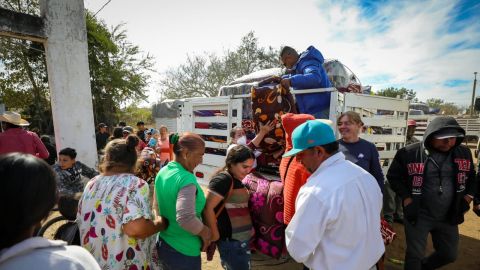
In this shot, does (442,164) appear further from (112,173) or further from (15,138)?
(15,138)

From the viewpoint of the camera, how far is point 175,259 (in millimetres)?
1843

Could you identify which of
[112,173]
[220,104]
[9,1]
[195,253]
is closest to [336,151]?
[195,253]

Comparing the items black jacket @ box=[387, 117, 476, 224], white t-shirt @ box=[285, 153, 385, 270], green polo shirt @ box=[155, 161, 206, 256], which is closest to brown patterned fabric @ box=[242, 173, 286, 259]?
green polo shirt @ box=[155, 161, 206, 256]

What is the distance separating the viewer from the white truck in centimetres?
317

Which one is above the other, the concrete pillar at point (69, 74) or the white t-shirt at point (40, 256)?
the concrete pillar at point (69, 74)

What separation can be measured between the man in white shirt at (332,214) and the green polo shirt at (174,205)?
67cm

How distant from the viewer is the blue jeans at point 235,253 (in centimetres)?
212

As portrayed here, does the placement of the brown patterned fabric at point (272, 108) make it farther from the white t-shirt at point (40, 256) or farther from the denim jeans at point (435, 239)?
the white t-shirt at point (40, 256)

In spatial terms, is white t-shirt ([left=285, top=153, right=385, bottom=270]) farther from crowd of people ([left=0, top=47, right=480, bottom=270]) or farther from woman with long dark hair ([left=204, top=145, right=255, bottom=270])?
woman with long dark hair ([left=204, top=145, right=255, bottom=270])

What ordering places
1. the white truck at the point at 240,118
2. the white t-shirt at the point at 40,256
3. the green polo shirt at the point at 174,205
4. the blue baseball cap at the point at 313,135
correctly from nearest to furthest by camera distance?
the white t-shirt at the point at 40,256
the blue baseball cap at the point at 313,135
the green polo shirt at the point at 174,205
the white truck at the point at 240,118

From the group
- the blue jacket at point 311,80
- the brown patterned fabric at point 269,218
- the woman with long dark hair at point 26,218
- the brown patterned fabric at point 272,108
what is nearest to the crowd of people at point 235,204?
the woman with long dark hair at point 26,218

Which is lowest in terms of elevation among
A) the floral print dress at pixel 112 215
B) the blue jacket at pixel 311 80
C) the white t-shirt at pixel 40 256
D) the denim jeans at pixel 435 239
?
the denim jeans at pixel 435 239

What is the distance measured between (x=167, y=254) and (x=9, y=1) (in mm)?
16665

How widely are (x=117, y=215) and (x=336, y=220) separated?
134 cm
